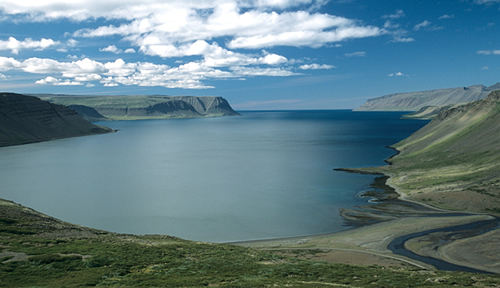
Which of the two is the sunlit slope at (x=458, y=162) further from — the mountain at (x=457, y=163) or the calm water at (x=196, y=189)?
the calm water at (x=196, y=189)

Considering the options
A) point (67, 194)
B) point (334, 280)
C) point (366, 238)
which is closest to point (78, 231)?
point (334, 280)

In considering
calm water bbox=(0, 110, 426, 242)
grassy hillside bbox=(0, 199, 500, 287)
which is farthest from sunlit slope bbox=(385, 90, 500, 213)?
grassy hillside bbox=(0, 199, 500, 287)

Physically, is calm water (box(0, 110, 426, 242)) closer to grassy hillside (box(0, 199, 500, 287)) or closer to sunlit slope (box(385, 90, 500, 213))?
sunlit slope (box(385, 90, 500, 213))

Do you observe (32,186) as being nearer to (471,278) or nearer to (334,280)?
(334,280)

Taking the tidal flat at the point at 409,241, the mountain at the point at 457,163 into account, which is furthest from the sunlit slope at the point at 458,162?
the tidal flat at the point at 409,241

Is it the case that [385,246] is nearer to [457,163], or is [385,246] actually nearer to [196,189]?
[196,189]
